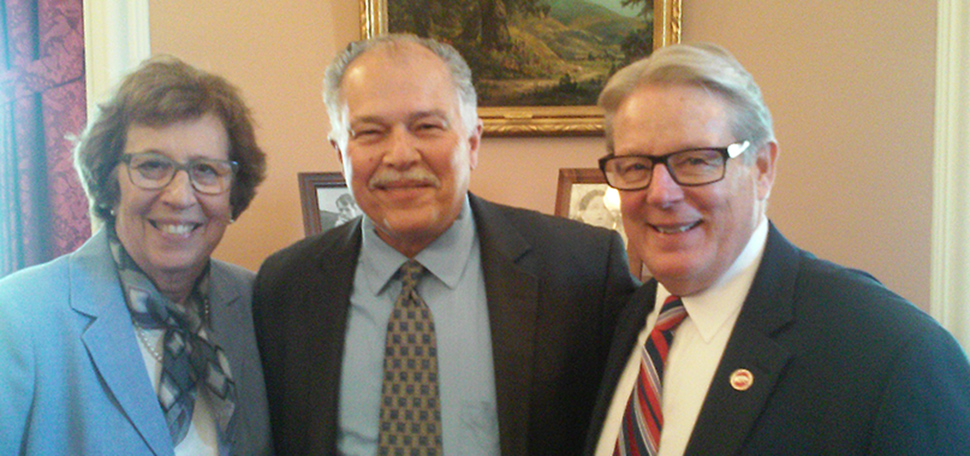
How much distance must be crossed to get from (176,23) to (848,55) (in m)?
2.97

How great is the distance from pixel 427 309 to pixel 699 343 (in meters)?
0.69

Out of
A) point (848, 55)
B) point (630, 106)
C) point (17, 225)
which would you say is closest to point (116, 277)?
point (630, 106)

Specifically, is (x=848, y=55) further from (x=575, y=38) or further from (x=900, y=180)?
(x=575, y=38)

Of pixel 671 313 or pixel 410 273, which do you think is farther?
pixel 410 273

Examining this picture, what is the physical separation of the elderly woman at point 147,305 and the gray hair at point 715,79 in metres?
1.06

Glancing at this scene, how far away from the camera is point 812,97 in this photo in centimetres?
281

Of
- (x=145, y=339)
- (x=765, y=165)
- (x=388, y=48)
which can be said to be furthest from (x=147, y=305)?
(x=765, y=165)

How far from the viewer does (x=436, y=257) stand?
173 centimetres

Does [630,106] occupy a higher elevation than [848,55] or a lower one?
lower

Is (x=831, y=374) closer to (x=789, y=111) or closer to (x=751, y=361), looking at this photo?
(x=751, y=361)

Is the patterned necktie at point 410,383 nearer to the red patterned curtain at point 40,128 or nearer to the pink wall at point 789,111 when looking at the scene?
the pink wall at point 789,111

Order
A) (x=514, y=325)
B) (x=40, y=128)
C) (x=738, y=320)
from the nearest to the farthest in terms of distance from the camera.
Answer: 1. (x=738, y=320)
2. (x=514, y=325)
3. (x=40, y=128)

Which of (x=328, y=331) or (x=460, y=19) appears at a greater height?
(x=460, y=19)

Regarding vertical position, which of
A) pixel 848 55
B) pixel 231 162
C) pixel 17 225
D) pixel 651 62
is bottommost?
pixel 17 225
